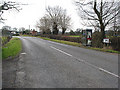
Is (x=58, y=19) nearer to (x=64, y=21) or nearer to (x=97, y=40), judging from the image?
(x=64, y=21)

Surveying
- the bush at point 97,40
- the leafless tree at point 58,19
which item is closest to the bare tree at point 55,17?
the leafless tree at point 58,19

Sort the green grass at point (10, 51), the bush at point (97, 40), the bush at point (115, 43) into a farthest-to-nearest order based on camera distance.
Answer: the bush at point (97, 40) → the bush at point (115, 43) → the green grass at point (10, 51)

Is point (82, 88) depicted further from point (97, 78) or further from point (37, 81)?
point (37, 81)

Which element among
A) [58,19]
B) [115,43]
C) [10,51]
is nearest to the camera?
[10,51]

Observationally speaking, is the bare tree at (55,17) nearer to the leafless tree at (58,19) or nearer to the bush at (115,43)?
the leafless tree at (58,19)

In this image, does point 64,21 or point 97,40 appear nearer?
point 97,40

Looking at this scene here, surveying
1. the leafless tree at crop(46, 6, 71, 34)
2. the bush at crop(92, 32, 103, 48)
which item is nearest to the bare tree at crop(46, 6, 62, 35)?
the leafless tree at crop(46, 6, 71, 34)

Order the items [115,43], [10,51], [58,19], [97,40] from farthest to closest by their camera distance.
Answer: [58,19] → [97,40] → [115,43] → [10,51]

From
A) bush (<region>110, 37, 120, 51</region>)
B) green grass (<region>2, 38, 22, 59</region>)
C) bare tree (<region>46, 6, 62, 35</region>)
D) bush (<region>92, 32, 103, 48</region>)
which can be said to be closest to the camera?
green grass (<region>2, 38, 22, 59</region>)

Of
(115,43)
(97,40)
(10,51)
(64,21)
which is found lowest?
(10,51)

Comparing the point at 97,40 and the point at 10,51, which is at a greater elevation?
the point at 97,40

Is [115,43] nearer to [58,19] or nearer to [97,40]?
[97,40]

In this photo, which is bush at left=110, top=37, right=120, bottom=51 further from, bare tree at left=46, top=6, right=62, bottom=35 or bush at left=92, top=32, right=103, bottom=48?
bare tree at left=46, top=6, right=62, bottom=35

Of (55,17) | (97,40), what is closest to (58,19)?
(55,17)
